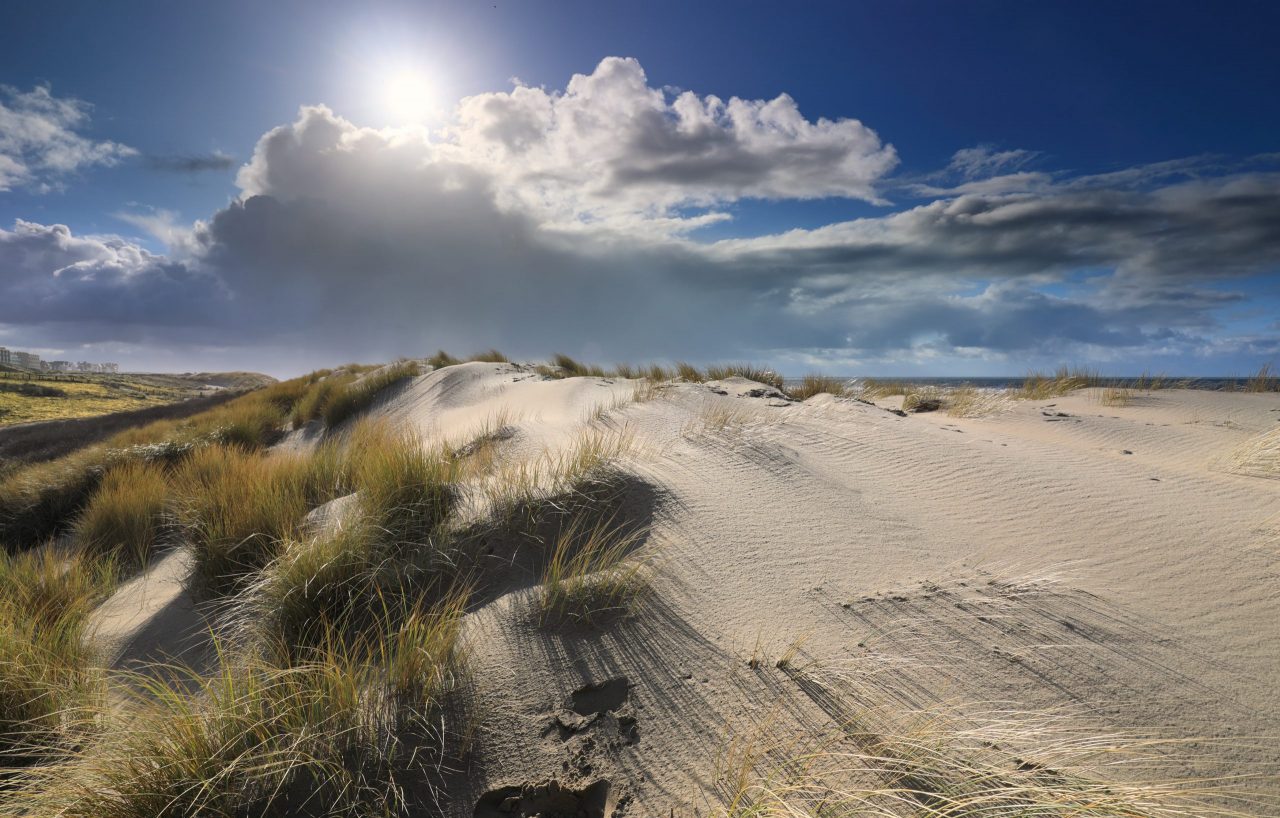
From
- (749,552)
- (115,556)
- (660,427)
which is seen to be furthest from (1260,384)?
(115,556)

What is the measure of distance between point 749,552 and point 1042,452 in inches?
147

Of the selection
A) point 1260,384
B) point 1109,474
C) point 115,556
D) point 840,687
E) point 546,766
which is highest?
point 1260,384

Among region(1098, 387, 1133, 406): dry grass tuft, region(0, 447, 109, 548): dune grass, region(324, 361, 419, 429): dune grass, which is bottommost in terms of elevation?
region(0, 447, 109, 548): dune grass

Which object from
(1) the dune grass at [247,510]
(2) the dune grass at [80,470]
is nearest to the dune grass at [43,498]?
(2) the dune grass at [80,470]

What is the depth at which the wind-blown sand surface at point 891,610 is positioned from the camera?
2031mm

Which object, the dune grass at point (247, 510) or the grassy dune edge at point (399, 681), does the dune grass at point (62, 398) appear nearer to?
the dune grass at point (247, 510)

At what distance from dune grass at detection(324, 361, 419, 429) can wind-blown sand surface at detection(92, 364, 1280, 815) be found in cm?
892

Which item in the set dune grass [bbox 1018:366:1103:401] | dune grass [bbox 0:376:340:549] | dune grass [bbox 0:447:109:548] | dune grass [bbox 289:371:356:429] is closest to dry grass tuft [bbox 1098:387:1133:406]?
dune grass [bbox 1018:366:1103:401]

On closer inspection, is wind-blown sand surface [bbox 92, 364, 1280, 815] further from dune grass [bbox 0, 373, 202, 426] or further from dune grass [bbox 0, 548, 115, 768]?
dune grass [bbox 0, 373, 202, 426]

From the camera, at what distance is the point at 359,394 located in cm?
1317

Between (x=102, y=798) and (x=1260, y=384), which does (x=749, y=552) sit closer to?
(x=102, y=798)

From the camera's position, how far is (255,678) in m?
2.08

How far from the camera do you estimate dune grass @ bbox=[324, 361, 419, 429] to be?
1245 cm

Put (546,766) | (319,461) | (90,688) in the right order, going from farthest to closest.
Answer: (319,461), (90,688), (546,766)
